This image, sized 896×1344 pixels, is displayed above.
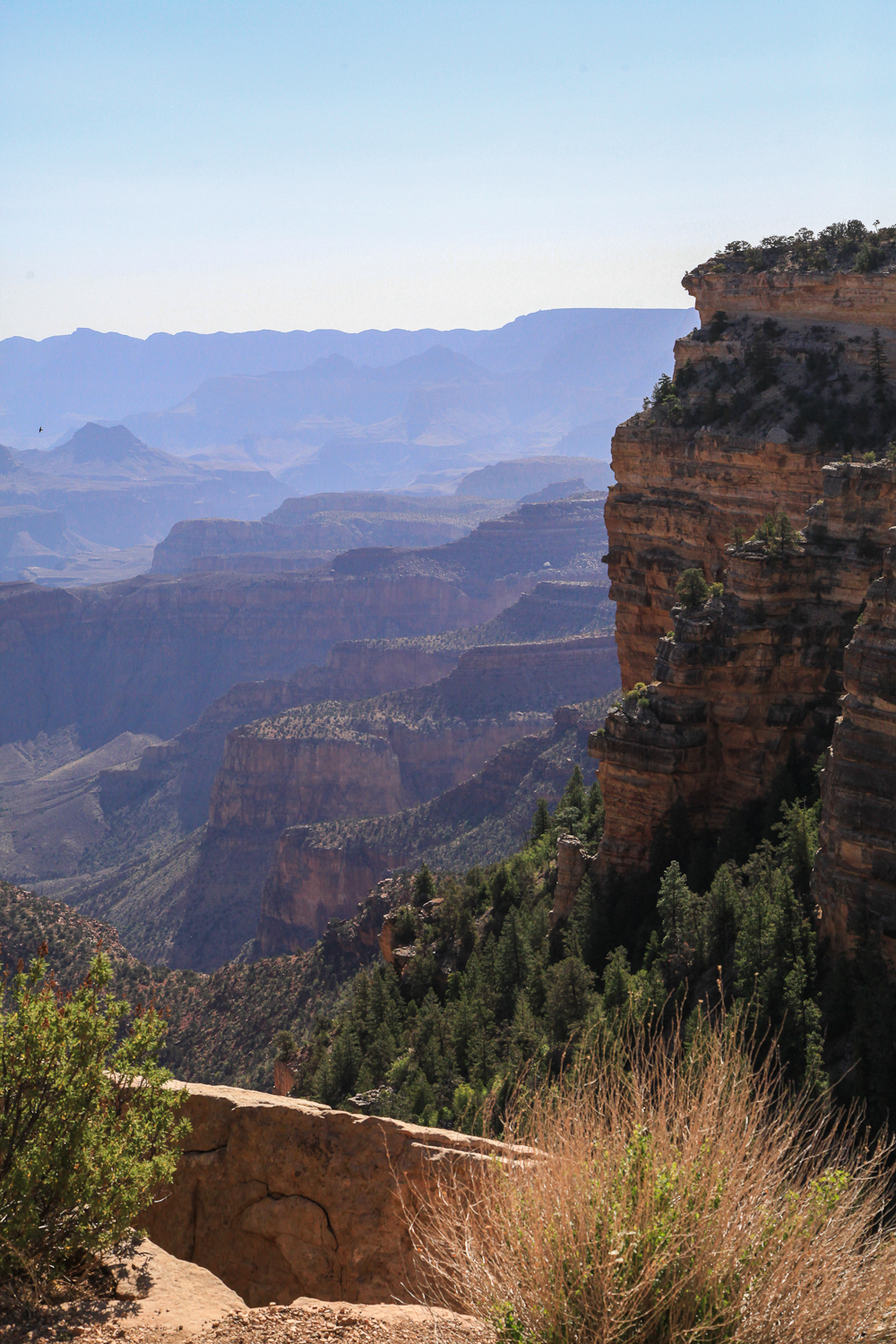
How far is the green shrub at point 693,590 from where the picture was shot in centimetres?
3259

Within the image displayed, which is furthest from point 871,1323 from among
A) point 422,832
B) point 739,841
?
point 422,832

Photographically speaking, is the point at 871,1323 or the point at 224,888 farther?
the point at 224,888

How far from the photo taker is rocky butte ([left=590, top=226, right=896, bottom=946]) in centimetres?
1997

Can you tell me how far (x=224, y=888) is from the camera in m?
119

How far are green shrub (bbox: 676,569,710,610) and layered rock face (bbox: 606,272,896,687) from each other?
5.74 meters

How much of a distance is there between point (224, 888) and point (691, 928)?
331 ft

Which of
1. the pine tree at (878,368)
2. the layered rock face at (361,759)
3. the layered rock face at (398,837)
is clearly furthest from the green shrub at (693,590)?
the layered rock face at (361,759)

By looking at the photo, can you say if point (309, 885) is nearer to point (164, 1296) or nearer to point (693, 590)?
point (693, 590)

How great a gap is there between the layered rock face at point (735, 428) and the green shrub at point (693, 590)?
574 cm

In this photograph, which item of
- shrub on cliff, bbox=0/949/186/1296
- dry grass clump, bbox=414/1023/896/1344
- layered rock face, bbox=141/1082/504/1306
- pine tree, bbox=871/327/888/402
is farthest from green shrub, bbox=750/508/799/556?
shrub on cliff, bbox=0/949/186/1296

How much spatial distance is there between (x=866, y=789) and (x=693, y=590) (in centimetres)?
1411

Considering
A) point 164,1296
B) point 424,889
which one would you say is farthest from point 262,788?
point 164,1296

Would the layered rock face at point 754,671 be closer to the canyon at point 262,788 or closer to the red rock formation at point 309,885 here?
the red rock formation at point 309,885

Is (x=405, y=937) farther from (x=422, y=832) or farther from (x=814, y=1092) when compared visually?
(x=422, y=832)
